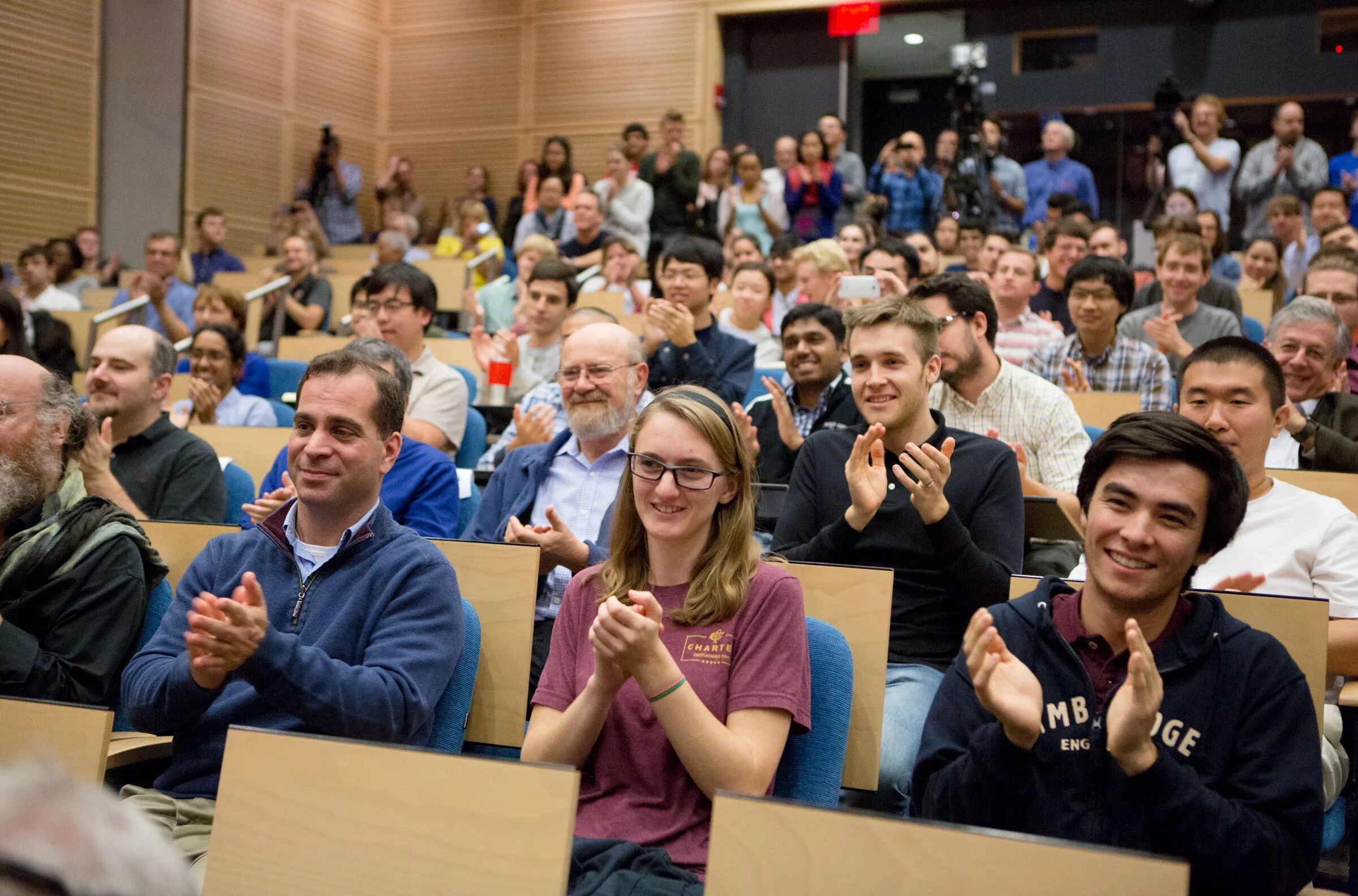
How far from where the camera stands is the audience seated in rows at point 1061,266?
5309mm

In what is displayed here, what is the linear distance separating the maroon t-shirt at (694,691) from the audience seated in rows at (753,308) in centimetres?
337

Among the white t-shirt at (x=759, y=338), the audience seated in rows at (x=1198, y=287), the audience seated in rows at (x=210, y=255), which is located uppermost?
the audience seated in rows at (x=210, y=255)

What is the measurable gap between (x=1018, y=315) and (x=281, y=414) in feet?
9.30

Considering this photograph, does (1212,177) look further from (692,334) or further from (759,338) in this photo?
(692,334)

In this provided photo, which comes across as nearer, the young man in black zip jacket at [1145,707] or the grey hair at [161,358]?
the young man in black zip jacket at [1145,707]

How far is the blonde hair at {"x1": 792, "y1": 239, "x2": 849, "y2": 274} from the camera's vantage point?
496 centimetres

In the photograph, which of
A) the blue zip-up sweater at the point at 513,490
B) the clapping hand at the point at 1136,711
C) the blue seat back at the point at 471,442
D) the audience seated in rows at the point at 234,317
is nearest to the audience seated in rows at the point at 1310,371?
the blue zip-up sweater at the point at 513,490

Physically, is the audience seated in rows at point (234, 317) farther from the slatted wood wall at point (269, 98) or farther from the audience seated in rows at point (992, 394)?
the slatted wood wall at point (269, 98)

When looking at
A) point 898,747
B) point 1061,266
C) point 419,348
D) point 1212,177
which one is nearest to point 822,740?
point 898,747

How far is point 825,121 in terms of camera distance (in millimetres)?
7957

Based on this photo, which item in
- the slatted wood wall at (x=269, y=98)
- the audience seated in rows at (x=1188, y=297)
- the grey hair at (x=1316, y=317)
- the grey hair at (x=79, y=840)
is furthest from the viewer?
the slatted wood wall at (x=269, y=98)

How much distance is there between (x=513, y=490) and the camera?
108 inches

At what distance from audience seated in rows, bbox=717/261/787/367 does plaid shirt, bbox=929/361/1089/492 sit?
1755mm

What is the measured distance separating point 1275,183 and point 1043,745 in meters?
6.74
